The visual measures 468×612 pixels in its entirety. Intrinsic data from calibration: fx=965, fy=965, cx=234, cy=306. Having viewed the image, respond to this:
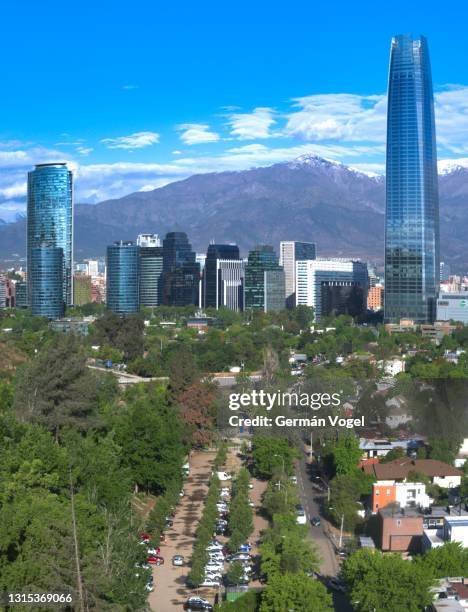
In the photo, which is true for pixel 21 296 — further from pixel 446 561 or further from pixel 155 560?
pixel 446 561

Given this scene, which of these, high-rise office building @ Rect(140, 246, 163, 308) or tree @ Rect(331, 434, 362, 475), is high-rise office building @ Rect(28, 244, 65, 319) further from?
tree @ Rect(331, 434, 362, 475)

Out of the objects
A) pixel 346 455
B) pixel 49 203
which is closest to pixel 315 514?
pixel 346 455

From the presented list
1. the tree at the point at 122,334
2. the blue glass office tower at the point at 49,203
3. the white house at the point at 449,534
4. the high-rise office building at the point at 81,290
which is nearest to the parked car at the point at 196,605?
the white house at the point at 449,534

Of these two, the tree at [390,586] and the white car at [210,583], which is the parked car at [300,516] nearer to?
the white car at [210,583]

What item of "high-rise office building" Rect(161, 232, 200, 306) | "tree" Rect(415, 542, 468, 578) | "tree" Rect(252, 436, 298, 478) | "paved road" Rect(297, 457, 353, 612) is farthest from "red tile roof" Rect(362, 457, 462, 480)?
"high-rise office building" Rect(161, 232, 200, 306)

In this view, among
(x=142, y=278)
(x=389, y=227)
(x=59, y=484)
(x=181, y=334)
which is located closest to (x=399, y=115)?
(x=389, y=227)

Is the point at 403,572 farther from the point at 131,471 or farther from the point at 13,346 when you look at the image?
the point at 13,346
